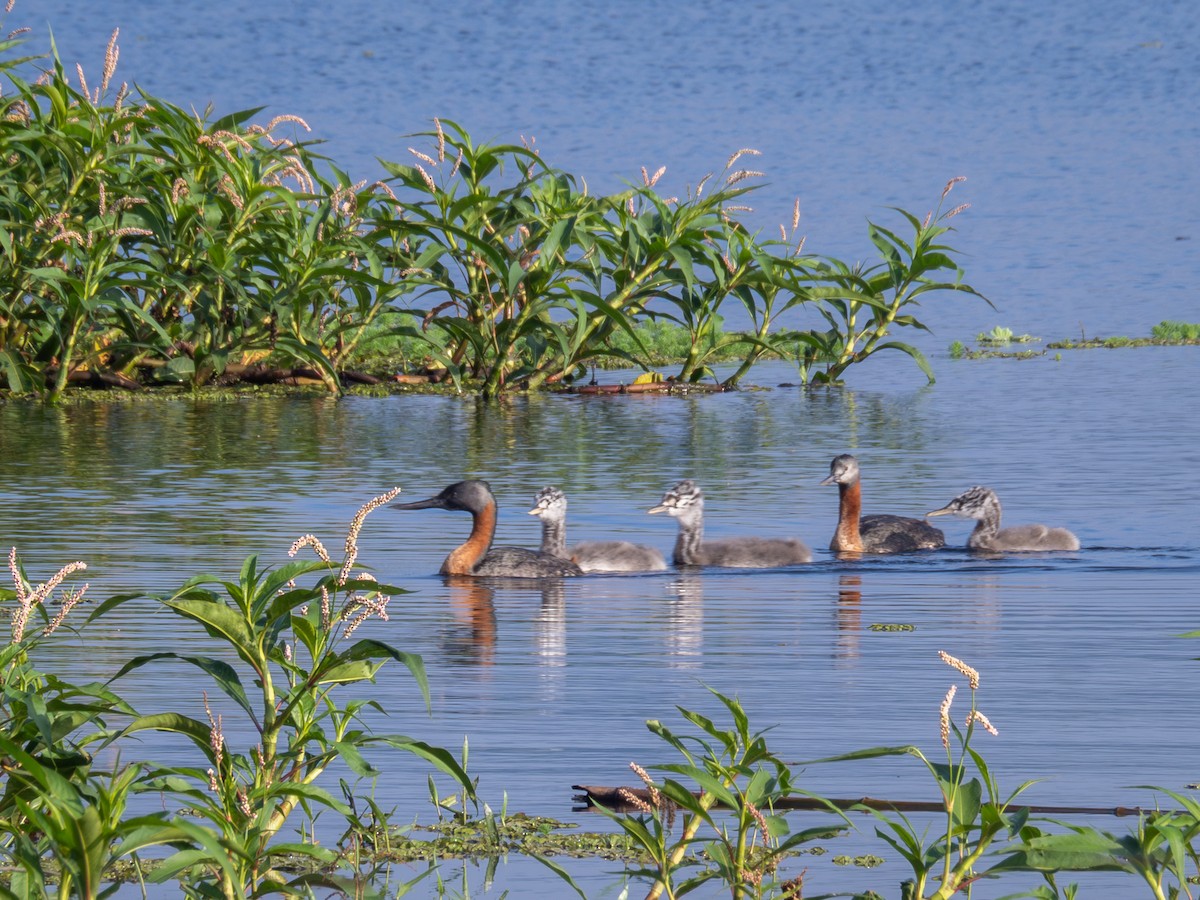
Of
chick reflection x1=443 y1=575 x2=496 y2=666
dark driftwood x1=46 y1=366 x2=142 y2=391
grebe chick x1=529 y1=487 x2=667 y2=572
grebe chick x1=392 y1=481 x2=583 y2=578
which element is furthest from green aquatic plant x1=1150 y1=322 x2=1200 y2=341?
chick reflection x1=443 y1=575 x2=496 y2=666

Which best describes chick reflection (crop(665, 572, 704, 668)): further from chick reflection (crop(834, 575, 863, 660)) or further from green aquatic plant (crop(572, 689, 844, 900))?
green aquatic plant (crop(572, 689, 844, 900))

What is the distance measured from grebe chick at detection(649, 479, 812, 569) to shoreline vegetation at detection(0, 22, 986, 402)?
16.4ft

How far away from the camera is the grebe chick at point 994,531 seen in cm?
907

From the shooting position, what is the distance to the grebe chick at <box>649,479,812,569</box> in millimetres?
8758

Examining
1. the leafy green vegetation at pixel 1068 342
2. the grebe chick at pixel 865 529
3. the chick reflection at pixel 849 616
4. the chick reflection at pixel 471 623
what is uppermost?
the leafy green vegetation at pixel 1068 342

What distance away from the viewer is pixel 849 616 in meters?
7.10

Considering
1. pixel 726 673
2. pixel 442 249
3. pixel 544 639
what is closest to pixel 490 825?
pixel 726 673

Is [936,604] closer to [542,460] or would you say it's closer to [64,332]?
[542,460]

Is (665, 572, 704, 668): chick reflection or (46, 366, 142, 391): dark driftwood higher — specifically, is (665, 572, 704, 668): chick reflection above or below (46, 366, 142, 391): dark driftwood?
below

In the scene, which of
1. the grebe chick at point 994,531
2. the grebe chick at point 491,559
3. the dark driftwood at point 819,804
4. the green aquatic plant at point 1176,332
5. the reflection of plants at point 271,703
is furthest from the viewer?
the green aquatic plant at point 1176,332

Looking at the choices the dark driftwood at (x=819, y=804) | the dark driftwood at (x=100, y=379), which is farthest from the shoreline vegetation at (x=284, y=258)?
the dark driftwood at (x=819, y=804)

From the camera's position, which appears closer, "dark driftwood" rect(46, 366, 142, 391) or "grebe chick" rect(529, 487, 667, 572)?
"grebe chick" rect(529, 487, 667, 572)

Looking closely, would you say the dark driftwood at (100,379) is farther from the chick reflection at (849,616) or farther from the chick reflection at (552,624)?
the chick reflection at (849,616)

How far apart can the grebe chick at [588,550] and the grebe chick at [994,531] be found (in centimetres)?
143
